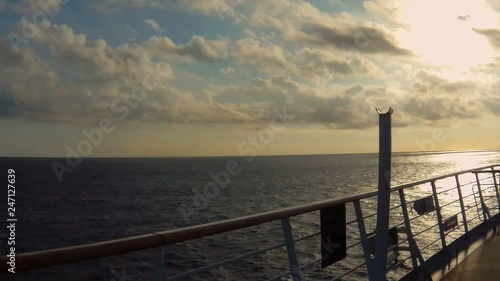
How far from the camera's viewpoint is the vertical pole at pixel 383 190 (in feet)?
11.0

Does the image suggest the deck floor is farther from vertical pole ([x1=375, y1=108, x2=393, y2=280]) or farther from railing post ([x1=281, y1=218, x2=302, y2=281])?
railing post ([x1=281, y1=218, x2=302, y2=281])

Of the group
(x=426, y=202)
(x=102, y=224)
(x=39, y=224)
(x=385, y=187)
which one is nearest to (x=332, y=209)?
(x=385, y=187)

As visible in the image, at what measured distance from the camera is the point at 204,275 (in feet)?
73.9

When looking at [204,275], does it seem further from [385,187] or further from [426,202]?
[385,187]

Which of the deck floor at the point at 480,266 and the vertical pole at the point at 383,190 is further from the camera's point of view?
the deck floor at the point at 480,266

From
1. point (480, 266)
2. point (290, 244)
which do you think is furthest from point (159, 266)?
→ point (480, 266)

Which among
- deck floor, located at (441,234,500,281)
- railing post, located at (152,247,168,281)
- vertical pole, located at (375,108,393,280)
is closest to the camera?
railing post, located at (152,247,168,281)

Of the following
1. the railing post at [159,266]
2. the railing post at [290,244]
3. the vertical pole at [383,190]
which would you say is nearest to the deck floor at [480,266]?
the vertical pole at [383,190]

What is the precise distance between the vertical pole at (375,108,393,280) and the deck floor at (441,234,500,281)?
2281mm

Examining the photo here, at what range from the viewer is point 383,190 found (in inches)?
135

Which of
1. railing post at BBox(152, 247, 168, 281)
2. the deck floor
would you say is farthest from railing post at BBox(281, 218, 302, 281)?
the deck floor

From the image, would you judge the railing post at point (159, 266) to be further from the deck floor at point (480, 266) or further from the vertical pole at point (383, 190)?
the deck floor at point (480, 266)

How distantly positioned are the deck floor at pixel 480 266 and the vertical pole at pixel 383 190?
2.28 meters

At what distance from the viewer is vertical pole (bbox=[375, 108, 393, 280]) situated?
336 cm
